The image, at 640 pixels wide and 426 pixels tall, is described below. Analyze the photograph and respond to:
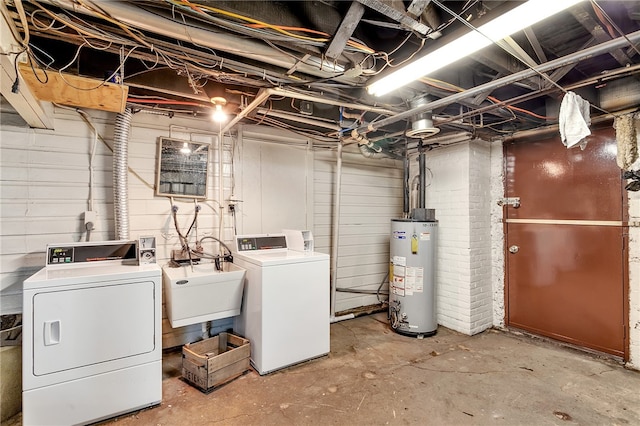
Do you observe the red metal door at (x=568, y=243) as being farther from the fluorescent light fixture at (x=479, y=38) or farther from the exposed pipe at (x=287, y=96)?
the fluorescent light fixture at (x=479, y=38)

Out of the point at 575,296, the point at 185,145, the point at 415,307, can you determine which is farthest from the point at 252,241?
the point at 575,296

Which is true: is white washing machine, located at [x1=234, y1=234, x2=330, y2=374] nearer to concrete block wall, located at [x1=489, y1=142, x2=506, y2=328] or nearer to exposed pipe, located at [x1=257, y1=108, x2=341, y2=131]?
exposed pipe, located at [x1=257, y1=108, x2=341, y2=131]

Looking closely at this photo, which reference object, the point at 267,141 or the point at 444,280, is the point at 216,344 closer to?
the point at 267,141

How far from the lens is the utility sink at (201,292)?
2.44 m

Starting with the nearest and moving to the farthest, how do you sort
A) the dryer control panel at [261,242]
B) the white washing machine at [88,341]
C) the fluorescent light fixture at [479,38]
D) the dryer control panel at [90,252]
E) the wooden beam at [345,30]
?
the fluorescent light fixture at [479,38], the wooden beam at [345,30], the white washing machine at [88,341], the dryer control panel at [90,252], the dryer control panel at [261,242]

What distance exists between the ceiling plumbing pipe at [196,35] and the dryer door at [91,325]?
63.1 inches

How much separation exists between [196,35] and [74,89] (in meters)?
1.10

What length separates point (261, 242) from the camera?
3.17m

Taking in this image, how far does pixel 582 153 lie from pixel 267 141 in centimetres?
332

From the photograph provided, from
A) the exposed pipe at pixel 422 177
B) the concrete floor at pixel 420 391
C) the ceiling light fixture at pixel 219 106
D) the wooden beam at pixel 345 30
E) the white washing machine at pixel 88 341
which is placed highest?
the wooden beam at pixel 345 30

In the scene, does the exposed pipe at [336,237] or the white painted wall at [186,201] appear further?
the exposed pipe at [336,237]

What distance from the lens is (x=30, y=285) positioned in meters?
1.85

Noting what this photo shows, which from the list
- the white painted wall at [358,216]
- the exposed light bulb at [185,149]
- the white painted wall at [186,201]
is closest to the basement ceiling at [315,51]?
the exposed light bulb at [185,149]

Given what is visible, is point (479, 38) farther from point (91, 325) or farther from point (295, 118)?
point (91, 325)
